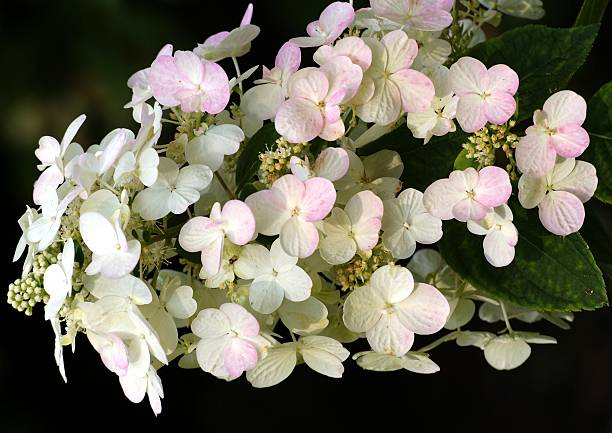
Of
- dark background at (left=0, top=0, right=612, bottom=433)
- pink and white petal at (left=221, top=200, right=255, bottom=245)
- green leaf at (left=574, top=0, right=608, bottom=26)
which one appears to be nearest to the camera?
pink and white petal at (left=221, top=200, right=255, bottom=245)

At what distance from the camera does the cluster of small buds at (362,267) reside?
2.04 feet

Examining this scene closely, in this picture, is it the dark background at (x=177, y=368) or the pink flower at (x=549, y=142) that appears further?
the dark background at (x=177, y=368)

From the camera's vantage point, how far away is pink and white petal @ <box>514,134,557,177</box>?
23.5 inches

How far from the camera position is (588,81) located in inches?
89.7

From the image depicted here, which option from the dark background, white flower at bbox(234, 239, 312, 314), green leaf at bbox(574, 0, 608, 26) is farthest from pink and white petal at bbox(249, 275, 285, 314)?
the dark background

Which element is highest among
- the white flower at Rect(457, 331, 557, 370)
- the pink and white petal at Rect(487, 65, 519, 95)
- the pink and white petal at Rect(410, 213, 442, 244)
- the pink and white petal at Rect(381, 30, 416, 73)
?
the pink and white petal at Rect(381, 30, 416, 73)

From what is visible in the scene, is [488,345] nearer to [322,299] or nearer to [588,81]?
[322,299]

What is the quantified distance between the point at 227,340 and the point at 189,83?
7.5 inches

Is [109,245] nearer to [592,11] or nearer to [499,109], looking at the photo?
[499,109]

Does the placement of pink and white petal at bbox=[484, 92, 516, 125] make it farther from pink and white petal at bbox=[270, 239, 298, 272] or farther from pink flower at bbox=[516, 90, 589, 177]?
pink and white petal at bbox=[270, 239, 298, 272]

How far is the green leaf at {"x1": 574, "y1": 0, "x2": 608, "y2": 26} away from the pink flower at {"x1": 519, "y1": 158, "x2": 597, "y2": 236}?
0.19 metres

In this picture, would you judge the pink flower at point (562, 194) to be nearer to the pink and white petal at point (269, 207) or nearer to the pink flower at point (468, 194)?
the pink flower at point (468, 194)

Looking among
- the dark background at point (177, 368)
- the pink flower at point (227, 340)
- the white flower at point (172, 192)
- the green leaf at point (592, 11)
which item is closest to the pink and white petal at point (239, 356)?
the pink flower at point (227, 340)

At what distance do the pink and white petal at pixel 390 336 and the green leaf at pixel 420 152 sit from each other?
0.11m
